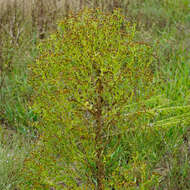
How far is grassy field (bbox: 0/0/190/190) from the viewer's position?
120 inches

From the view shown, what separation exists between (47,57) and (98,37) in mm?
345

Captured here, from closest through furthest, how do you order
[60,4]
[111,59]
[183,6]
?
1. [111,59]
2. [60,4]
3. [183,6]

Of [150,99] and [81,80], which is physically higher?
[81,80]

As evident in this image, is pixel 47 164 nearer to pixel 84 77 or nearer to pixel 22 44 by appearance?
pixel 84 77

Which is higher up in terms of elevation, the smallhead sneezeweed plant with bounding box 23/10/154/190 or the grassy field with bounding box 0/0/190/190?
the smallhead sneezeweed plant with bounding box 23/10/154/190

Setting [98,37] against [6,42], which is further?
[6,42]

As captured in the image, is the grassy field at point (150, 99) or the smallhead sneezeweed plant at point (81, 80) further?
the grassy field at point (150, 99)

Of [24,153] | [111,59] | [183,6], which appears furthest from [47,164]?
[183,6]

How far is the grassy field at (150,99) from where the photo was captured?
10.0ft

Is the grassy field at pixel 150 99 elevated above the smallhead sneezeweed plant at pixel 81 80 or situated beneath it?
situated beneath

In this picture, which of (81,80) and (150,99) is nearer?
(81,80)

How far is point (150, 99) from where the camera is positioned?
2.88 m

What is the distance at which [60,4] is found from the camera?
17.9 feet

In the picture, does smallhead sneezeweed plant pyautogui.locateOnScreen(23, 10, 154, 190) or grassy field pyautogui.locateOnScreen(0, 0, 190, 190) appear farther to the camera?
grassy field pyautogui.locateOnScreen(0, 0, 190, 190)
